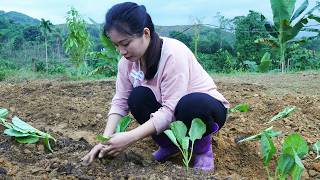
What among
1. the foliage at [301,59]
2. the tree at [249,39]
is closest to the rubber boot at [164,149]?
the foliage at [301,59]

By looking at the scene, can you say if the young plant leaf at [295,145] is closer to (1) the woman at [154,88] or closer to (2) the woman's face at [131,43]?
(1) the woman at [154,88]

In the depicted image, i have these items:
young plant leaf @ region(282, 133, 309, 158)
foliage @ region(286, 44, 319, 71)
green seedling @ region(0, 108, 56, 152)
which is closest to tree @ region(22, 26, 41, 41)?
Result: foliage @ region(286, 44, 319, 71)

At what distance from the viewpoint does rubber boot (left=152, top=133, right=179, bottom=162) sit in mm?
2256

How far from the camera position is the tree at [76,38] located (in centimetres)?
940

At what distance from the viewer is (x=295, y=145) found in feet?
5.55

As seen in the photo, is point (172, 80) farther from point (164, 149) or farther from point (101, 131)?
point (101, 131)

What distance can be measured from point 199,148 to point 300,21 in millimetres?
8155

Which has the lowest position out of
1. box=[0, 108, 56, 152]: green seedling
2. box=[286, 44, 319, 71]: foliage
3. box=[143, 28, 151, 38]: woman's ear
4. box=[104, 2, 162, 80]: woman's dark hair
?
box=[286, 44, 319, 71]: foliage

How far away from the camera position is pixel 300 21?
962cm

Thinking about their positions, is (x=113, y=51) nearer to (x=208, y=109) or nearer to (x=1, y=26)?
(x=208, y=109)

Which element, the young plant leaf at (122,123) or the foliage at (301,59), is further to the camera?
the foliage at (301,59)

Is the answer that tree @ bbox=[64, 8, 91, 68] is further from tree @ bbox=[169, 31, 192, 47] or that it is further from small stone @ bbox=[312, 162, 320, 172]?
small stone @ bbox=[312, 162, 320, 172]

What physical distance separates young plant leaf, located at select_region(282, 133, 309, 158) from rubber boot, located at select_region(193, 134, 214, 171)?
1.66ft

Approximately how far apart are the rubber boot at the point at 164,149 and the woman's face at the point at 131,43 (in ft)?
1.68
